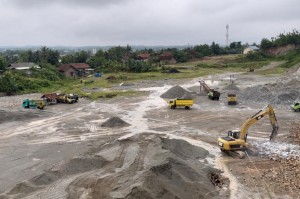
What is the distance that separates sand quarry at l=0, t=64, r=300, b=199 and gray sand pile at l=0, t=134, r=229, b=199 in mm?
43

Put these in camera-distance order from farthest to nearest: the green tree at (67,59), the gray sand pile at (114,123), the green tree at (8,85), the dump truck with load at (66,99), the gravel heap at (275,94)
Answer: the green tree at (67,59) → the green tree at (8,85) → the dump truck with load at (66,99) → the gravel heap at (275,94) → the gray sand pile at (114,123)

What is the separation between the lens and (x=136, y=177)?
14.3 m

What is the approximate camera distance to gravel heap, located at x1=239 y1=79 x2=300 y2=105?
Result: 35.5m

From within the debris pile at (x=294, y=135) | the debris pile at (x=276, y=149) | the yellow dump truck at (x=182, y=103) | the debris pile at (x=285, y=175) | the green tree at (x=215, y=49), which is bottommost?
the debris pile at (x=285, y=175)

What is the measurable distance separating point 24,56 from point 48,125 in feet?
208

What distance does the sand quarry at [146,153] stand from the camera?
14.8 meters

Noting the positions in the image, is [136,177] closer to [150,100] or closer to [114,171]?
[114,171]

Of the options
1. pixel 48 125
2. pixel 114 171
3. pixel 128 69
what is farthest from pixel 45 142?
pixel 128 69

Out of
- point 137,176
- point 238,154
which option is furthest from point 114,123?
point 137,176

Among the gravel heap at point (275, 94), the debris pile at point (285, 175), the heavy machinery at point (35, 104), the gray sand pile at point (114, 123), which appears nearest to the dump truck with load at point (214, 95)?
the gravel heap at point (275, 94)

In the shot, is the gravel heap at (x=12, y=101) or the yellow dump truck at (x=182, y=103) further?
the gravel heap at (x=12, y=101)

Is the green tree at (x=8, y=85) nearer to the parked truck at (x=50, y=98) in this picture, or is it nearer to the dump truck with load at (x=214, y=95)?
the parked truck at (x=50, y=98)

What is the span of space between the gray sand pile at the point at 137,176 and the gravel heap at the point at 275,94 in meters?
17.8

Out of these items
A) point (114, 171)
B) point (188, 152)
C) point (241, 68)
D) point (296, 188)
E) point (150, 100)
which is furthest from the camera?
point (241, 68)
